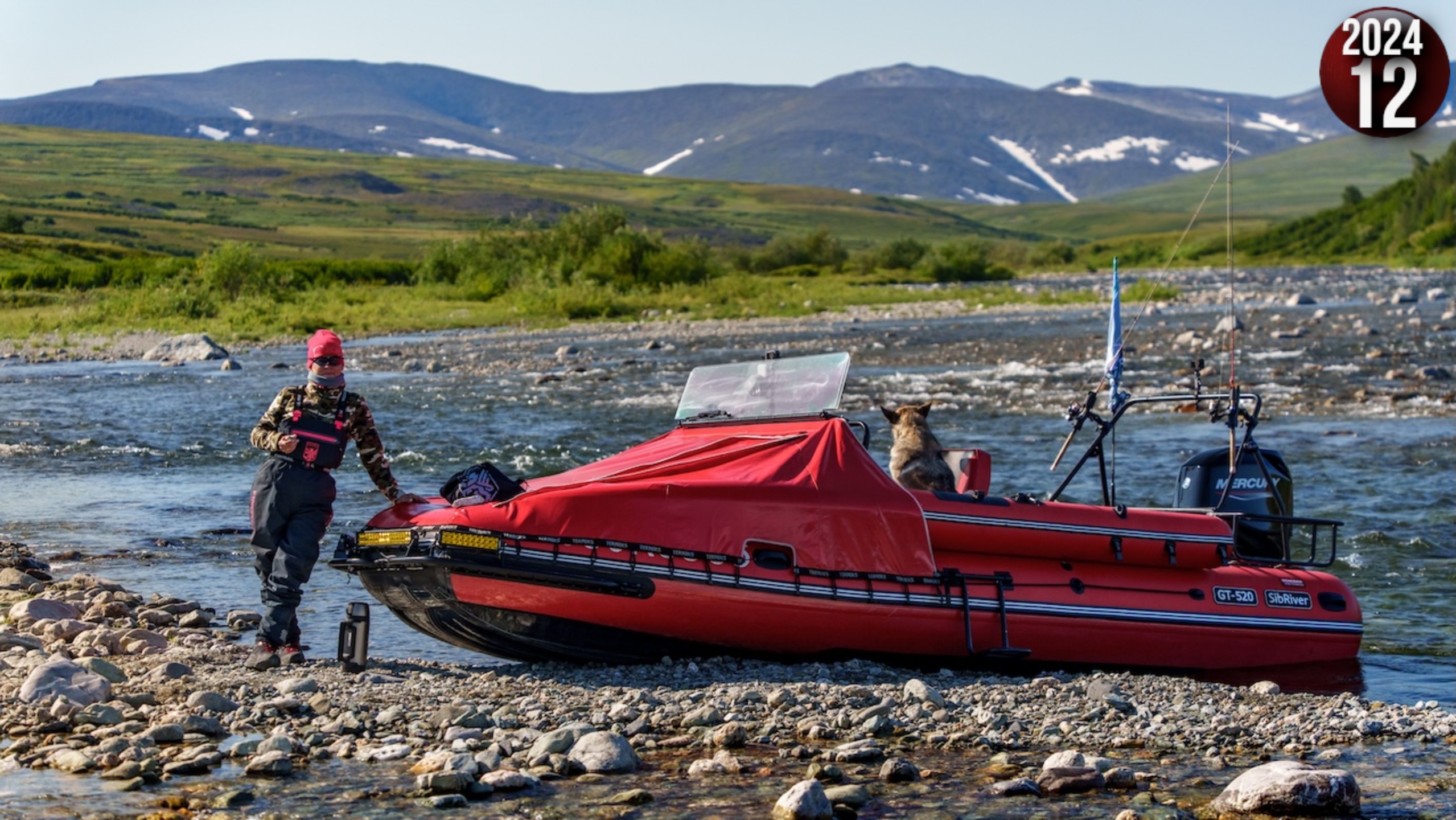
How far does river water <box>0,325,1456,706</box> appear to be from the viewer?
1248cm

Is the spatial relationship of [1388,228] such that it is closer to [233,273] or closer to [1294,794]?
[233,273]

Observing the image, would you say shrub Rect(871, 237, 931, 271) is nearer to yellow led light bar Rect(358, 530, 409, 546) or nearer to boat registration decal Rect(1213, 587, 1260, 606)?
boat registration decal Rect(1213, 587, 1260, 606)

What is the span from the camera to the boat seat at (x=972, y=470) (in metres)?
11.1

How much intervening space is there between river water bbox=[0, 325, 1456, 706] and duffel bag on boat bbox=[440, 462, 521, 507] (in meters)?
1.54

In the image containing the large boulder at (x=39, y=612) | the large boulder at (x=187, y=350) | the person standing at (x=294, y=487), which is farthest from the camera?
the large boulder at (x=187, y=350)

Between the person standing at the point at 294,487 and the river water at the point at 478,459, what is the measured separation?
34.8 inches

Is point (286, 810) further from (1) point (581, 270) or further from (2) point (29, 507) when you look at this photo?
(1) point (581, 270)

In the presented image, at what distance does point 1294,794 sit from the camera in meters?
7.12

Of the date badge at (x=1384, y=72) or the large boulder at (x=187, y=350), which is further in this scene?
the large boulder at (x=187, y=350)

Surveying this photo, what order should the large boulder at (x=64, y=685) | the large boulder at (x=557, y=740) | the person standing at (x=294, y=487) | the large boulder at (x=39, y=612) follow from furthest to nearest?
1. the large boulder at (x=39, y=612)
2. the person standing at (x=294, y=487)
3. the large boulder at (x=64, y=685)
4. the large boulder at (x=557, y=740)

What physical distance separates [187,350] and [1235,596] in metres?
30.8

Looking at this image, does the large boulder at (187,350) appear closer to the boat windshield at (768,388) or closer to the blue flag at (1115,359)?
the boat windshield at (768,388)

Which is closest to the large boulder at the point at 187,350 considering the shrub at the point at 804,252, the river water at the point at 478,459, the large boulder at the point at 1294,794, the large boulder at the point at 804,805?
the river water at the point at 478,459

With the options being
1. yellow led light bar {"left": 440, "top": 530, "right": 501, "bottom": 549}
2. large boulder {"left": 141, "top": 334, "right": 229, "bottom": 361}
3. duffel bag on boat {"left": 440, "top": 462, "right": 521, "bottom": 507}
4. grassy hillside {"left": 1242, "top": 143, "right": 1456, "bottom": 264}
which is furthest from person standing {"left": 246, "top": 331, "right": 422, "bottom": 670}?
grassy hillside {"left": 1242, "top": 143, "right": 1456, "bottom": 264}
